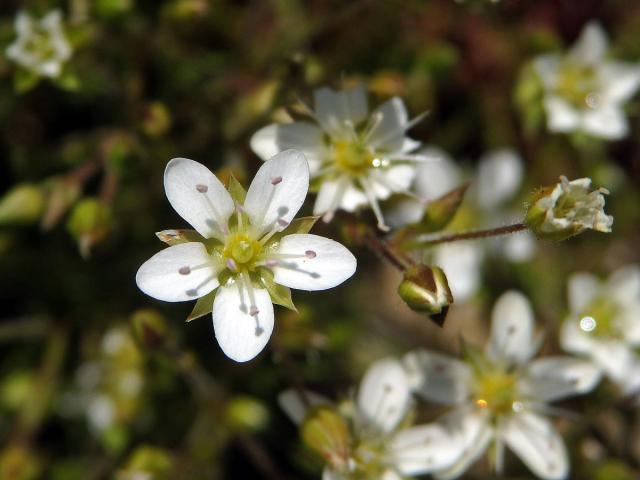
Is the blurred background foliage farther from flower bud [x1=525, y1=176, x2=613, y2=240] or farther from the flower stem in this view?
flower bud [x1=525, y1=176, x2=613, y2=240]

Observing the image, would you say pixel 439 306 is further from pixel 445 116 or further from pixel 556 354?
pixel 445 116

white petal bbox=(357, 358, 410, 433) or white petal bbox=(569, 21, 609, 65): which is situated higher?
white petal bbox=(569, 21, 609, 65)

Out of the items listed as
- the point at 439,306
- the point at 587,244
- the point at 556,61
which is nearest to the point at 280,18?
the point at 556,61

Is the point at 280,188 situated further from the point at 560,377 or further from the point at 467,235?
the point at 560,377

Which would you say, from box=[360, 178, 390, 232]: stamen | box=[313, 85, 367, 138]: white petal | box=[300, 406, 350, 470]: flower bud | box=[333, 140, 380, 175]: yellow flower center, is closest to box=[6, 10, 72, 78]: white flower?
box=[313, 85, 367, 138]: white petal

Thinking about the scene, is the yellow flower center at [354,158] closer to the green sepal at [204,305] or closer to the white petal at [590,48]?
the green sepal at [204,305]

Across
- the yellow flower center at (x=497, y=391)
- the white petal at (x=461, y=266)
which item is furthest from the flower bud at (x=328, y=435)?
the white petal at (x=461, y=266)

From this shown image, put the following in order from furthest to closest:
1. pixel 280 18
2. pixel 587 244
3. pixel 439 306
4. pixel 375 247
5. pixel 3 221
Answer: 1. pixel 587 244
2. pixel 280 18
3. pixel 3 221
4. pixel 375 247
5. pixel 439 306
